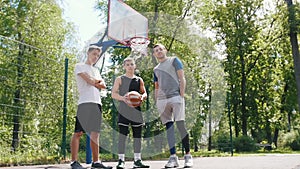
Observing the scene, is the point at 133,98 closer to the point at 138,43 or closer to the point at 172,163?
the point at 172,163

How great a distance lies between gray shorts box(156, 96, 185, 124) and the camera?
4.91m

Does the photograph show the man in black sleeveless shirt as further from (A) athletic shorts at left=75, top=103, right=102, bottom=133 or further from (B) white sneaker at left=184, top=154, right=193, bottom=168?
(B) white sneaker at left=184, top=154, right=193, bottom=168

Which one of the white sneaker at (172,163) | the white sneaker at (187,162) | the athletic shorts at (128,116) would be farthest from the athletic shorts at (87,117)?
the white sneaker at (187,162)

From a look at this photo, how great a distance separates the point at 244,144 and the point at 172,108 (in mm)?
15619

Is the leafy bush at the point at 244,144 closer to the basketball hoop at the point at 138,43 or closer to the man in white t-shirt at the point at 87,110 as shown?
the basketball hoop at the point at 138,43

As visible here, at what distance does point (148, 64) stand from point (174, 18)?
11.7 ft

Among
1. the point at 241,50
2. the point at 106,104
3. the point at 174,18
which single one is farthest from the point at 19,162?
the point at 241,50

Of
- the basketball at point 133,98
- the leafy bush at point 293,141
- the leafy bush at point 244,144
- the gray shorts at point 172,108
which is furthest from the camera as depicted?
the leafy bush at point 293,141

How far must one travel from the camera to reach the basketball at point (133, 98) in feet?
15.1

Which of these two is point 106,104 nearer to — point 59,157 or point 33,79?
point 33,79

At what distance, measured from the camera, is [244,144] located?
19.6 m

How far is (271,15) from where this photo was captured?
2386cm

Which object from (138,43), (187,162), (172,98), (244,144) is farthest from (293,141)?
(172,98)

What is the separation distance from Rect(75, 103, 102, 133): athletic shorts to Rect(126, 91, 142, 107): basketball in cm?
42
